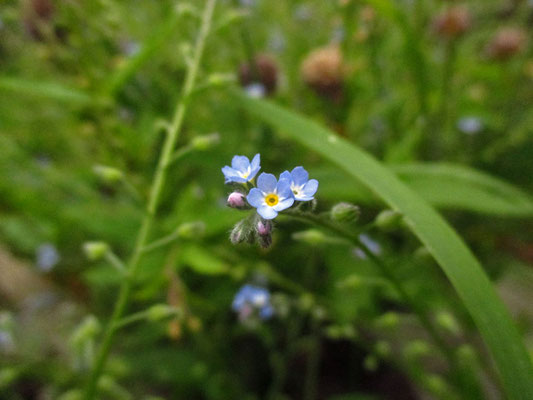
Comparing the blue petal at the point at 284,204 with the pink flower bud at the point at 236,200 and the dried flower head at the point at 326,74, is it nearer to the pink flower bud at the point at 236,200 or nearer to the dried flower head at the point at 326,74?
the pink flower bud at the point at 236,200

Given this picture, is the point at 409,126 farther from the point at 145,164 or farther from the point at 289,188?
the point at 289,188

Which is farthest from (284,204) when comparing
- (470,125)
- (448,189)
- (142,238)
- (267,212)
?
(470,125)

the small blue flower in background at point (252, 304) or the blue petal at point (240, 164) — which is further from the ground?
the small blue flower in background at point (252, 304)

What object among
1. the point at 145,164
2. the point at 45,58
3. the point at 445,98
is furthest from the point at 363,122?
the point at 45,58

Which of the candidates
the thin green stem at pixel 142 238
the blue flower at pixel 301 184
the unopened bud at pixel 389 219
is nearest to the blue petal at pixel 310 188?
the blue flower at pixel 301 184

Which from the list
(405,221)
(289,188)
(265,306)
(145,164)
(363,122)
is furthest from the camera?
(363,122)

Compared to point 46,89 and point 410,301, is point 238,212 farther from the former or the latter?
point 46,89

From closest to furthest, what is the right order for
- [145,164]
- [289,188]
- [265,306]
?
[289,188] < [265,306] < [145,164]
